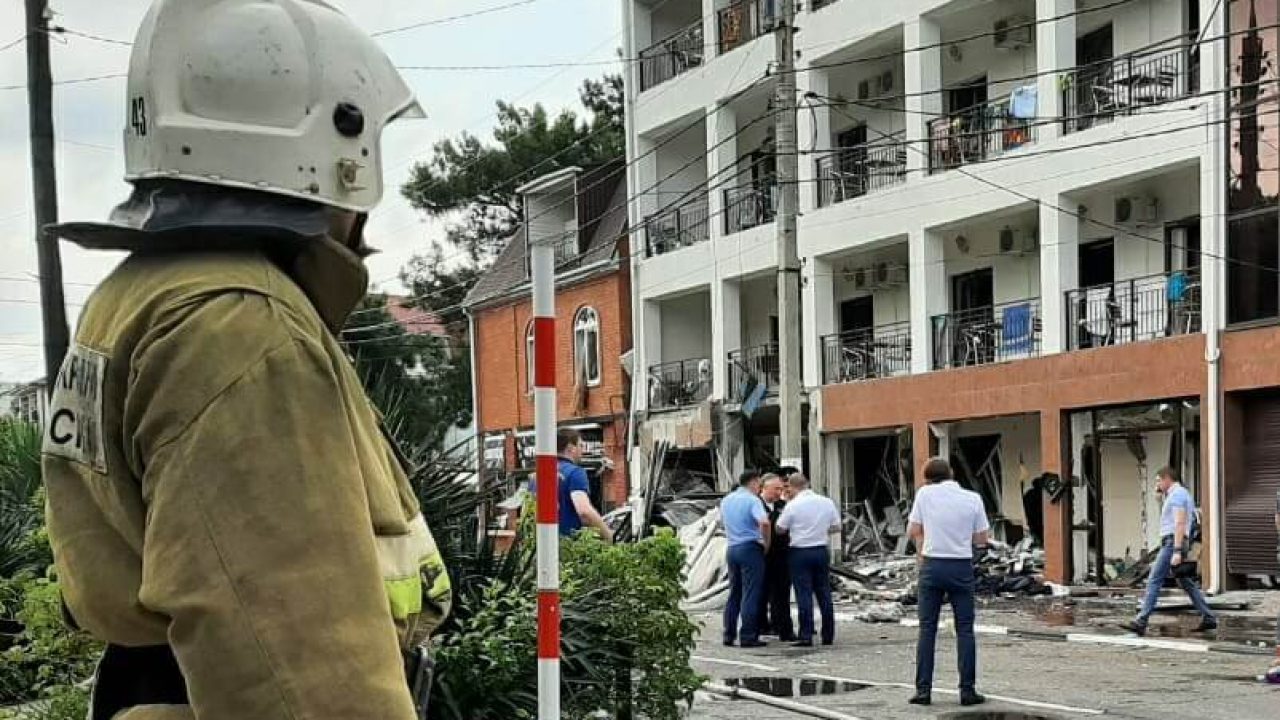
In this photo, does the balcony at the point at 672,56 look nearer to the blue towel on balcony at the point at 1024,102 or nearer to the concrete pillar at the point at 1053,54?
the blue towel on balcony at the point at 1024,102

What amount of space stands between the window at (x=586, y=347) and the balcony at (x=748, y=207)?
545cm

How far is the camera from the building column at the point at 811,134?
25672mm

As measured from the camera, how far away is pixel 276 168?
1679 millimetres

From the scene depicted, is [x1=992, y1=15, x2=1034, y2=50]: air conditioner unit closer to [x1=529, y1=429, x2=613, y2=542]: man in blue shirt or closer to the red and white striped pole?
[x1=529, y1=429, x2=613, y2=542]: man in blue shirt

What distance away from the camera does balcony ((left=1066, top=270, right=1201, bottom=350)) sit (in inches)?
754

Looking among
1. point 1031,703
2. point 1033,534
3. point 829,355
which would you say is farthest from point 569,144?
point 1031,703

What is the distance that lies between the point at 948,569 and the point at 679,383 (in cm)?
2075

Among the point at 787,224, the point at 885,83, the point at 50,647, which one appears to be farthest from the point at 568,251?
the point at 50,647

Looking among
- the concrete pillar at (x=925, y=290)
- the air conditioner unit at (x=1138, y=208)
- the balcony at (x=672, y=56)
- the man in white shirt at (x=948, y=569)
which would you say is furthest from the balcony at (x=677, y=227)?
the man in white shirt at (x=948, y=569)

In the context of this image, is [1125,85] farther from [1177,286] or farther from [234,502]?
[234,502]

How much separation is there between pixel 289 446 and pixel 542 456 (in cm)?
264

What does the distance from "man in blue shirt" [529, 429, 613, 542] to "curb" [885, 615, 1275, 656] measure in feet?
11.9

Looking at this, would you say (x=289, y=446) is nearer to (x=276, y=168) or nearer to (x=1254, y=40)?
(x=276, y=168)

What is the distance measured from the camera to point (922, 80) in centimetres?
2292
